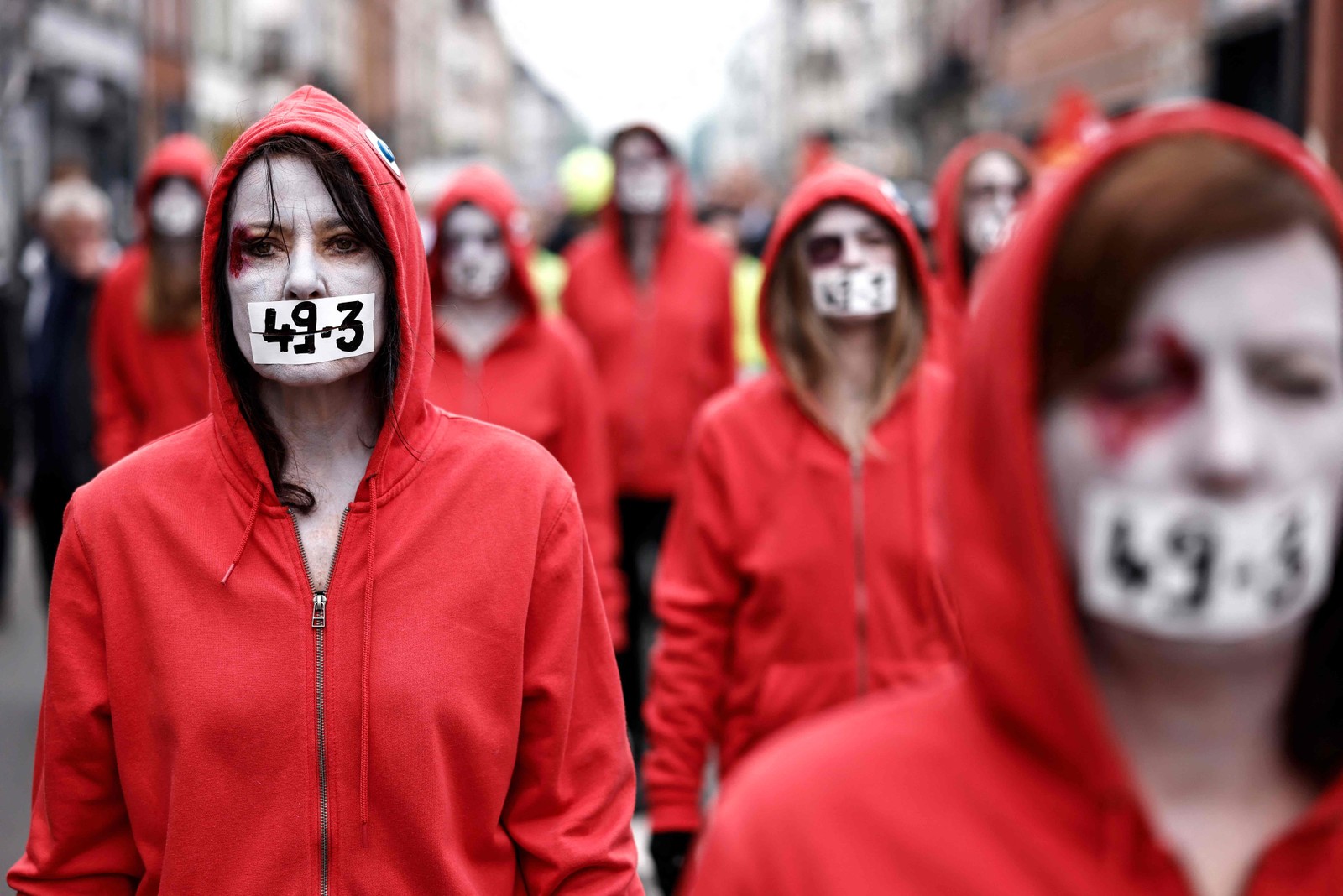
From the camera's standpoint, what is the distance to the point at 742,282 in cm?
920

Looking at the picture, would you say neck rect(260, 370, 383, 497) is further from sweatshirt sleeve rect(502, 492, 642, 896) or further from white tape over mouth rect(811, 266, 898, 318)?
white tape over mouth rect(811, 266, 898, 318)

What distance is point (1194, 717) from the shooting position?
61.1 inches

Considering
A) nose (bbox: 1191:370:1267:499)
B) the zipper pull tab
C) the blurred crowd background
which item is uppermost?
the blurred crowd background

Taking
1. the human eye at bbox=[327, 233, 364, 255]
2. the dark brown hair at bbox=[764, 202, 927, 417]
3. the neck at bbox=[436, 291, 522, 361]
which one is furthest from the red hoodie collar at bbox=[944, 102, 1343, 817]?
the neck at bbox=[436, 291, 522, 361]

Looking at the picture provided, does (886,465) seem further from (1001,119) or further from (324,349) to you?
(1001,119)

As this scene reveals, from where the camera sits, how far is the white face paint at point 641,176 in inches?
289

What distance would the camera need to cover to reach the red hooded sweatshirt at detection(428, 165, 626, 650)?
17.5ft

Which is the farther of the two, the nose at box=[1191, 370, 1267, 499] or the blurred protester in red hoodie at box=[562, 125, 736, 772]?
the blurred protester in red hoodie at box=[562, 125, 736, 772]

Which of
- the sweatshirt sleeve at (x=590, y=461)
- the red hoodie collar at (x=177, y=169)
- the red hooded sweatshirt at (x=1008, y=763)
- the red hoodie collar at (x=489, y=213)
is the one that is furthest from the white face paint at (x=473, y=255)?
the red hooded sweatshirt at (x=1008, y=763)

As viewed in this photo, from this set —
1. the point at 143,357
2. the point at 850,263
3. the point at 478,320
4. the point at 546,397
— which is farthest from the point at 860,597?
the point at 143,357

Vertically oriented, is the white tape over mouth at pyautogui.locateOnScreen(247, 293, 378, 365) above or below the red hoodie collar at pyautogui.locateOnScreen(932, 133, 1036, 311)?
below

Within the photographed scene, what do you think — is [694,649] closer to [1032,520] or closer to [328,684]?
[328,684]

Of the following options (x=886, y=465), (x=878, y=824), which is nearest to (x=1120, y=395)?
(x=878, y=824)

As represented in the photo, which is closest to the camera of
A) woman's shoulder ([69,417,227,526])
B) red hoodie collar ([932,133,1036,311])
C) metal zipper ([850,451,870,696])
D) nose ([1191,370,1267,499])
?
nose ([1191,370,1267,499])
